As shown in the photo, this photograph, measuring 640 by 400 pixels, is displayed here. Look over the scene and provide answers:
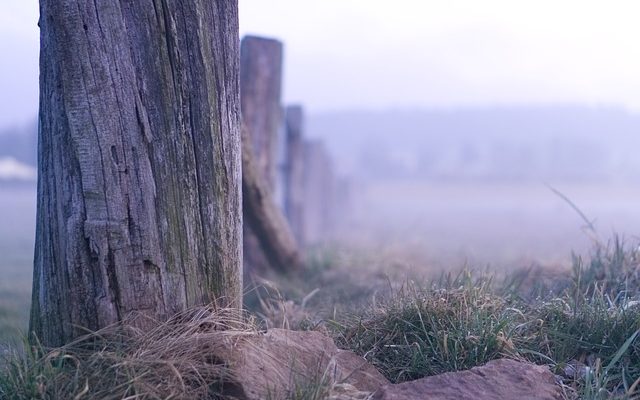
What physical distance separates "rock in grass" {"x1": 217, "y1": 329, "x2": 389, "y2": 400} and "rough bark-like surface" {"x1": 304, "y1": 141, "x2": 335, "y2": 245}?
12.6 meters

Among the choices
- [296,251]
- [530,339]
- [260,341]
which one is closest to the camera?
[260,341]

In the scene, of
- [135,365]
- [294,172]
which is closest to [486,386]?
[135,365]

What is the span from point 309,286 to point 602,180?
47.8m

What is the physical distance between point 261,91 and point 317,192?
39.4 feet

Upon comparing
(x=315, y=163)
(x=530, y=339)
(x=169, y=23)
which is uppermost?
(x=169, y=23)

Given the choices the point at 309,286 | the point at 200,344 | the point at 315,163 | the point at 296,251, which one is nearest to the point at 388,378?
the point at 200,344

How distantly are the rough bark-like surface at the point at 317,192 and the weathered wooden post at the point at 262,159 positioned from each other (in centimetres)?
736

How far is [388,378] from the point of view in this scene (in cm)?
386

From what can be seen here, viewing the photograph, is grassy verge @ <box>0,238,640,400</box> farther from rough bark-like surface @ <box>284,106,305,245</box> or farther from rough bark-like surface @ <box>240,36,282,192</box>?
rough bark-like surface @ <box>284,106,305,245</box>

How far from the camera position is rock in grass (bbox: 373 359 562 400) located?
3375 mm

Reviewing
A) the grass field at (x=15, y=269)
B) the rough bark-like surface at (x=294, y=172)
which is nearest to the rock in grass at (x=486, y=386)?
the grass field at (x=15, y=269)

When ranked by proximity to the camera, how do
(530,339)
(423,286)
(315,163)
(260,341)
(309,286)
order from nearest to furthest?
(260,341) < (530,339) < (423,286) < (309,286) < (315,163)

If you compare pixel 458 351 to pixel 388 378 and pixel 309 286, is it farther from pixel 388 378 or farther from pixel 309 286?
pixel 309 286

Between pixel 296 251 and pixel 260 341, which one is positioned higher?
pixel 260 341
